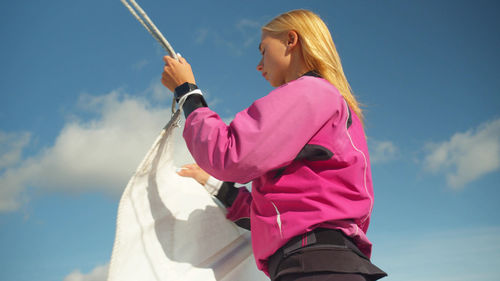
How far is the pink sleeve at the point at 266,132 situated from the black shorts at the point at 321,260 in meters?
0.27

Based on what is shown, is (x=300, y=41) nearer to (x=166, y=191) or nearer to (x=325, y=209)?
(x=325, y=209)

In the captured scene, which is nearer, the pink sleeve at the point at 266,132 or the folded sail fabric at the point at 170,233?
the pink sleeve at the point at 266,132

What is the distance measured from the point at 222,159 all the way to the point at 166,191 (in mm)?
748

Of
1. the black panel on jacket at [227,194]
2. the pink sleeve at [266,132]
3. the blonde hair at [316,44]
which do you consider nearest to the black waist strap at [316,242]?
the pink sleeve at [266,132]

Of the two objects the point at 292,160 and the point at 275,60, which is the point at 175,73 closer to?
the point at 275,60

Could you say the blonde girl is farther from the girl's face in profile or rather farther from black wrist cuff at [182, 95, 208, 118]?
the girl's face in profile

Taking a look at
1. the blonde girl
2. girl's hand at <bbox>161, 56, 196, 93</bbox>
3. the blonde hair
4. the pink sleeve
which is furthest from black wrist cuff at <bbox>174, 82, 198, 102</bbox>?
the blonde hair

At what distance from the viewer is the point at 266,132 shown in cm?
129

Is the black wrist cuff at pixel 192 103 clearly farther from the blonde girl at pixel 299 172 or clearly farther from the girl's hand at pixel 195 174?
the girl's hand at pixel 195 174

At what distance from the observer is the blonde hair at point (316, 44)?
1680mm

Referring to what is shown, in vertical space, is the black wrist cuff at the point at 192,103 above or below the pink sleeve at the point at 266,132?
above

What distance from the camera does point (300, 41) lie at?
1711mm

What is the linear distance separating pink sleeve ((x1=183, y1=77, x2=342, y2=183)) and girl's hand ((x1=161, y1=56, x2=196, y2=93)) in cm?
36

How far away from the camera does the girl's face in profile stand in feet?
5.63
